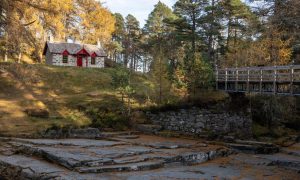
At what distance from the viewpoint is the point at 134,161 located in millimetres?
16312

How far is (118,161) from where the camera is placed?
52.5ft

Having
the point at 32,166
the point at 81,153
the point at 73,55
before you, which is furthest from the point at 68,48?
the point at 32,166

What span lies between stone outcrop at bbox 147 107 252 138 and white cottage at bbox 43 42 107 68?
21.4 m

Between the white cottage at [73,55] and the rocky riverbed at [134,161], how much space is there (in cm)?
2598

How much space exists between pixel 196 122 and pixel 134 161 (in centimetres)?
1343

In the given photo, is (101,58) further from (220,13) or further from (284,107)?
(284,107)

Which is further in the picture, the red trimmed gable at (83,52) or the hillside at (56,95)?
the red trimmed gable at (83,52)

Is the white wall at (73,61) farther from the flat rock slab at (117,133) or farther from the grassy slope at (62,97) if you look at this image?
the flat rock slab at (117,133)

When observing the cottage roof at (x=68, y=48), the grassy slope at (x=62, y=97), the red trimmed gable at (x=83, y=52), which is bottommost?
the grassy slope at (x=62, y=97)

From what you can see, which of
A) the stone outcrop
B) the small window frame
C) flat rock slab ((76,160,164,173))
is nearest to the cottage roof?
the small window frame

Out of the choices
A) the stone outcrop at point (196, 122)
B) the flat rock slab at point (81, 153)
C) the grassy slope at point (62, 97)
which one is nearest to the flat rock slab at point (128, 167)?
the flat rock slab at point (81, 153)

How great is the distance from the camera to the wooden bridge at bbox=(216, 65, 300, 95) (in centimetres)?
2280

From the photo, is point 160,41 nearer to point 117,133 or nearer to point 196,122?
point 196,122

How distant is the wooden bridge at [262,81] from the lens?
2280 centimetres
